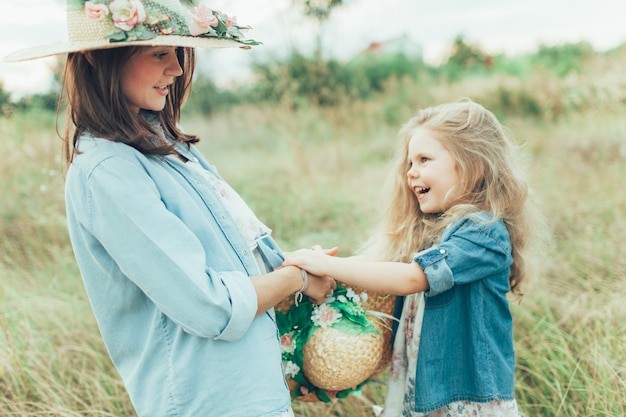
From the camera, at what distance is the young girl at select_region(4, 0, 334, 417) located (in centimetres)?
141

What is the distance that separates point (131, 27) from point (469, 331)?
55.8 inches

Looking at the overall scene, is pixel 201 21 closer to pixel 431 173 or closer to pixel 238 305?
pixel 238 305

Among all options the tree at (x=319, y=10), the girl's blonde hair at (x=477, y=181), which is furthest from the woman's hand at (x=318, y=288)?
the tree at (x=319, y=10)

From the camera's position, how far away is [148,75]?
158 centimetres

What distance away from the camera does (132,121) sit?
1544mm

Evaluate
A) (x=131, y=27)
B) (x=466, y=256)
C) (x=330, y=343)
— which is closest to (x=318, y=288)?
(x=330, y=343)

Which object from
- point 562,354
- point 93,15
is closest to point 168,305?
point 93,15

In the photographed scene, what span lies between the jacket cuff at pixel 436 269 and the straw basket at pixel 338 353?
0.81 feet

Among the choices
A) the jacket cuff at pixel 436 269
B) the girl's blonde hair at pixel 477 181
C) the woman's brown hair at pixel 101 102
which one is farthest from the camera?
the girl's blonde hair at pixel 477 181

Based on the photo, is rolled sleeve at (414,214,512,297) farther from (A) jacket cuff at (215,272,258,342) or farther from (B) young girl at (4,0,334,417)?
(A) jacket cuff at (215,272,258,342)

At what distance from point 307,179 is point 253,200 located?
3.24 ft

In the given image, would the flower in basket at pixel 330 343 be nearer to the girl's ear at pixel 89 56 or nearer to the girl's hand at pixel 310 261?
the girl's hand at pixel 310 261

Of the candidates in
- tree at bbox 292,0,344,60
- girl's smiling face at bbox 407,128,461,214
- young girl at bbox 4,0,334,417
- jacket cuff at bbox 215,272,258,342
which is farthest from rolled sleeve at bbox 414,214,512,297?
tree at bbox 292,0,344,60

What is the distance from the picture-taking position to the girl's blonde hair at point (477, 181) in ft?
6.69
